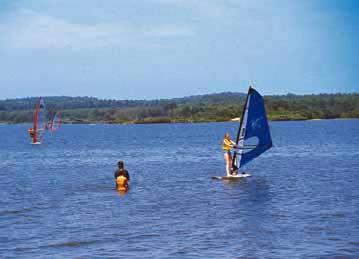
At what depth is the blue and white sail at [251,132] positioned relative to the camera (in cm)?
3544

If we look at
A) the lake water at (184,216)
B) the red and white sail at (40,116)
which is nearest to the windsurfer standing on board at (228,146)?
the lake water at (184,216)

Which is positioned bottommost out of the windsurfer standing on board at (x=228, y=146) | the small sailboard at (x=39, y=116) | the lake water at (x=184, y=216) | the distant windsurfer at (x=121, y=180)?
the lake water at (x=184, y=216)

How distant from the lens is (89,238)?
2000 cm

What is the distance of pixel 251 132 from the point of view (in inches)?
1405

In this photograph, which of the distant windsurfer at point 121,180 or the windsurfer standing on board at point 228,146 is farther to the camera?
the windsurfer standing on board at point 228,146

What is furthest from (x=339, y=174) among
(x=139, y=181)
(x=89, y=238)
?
(x=89, y=238)

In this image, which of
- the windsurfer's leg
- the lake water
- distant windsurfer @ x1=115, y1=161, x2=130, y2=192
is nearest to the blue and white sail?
the windsurfer's leg

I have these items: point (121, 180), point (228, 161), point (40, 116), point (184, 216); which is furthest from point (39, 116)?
point (184, 216)

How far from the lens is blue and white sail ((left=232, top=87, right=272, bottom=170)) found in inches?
1395

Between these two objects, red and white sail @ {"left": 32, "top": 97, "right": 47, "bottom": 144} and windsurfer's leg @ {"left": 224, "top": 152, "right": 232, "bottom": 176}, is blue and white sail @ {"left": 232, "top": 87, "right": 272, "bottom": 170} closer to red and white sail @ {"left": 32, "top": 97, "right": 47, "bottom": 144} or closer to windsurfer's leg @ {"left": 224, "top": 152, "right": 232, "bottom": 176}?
windsurfer's leg @ {"left": 224, "top": 152, "right": 232, "bottom": 176}

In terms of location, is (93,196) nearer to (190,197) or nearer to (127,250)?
(190,197)

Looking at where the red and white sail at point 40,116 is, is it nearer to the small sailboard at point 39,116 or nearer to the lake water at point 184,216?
the small sailboard at point 39,116

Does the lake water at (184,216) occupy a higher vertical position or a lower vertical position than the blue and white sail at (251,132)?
lower

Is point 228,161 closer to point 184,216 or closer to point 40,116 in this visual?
point 184,216
